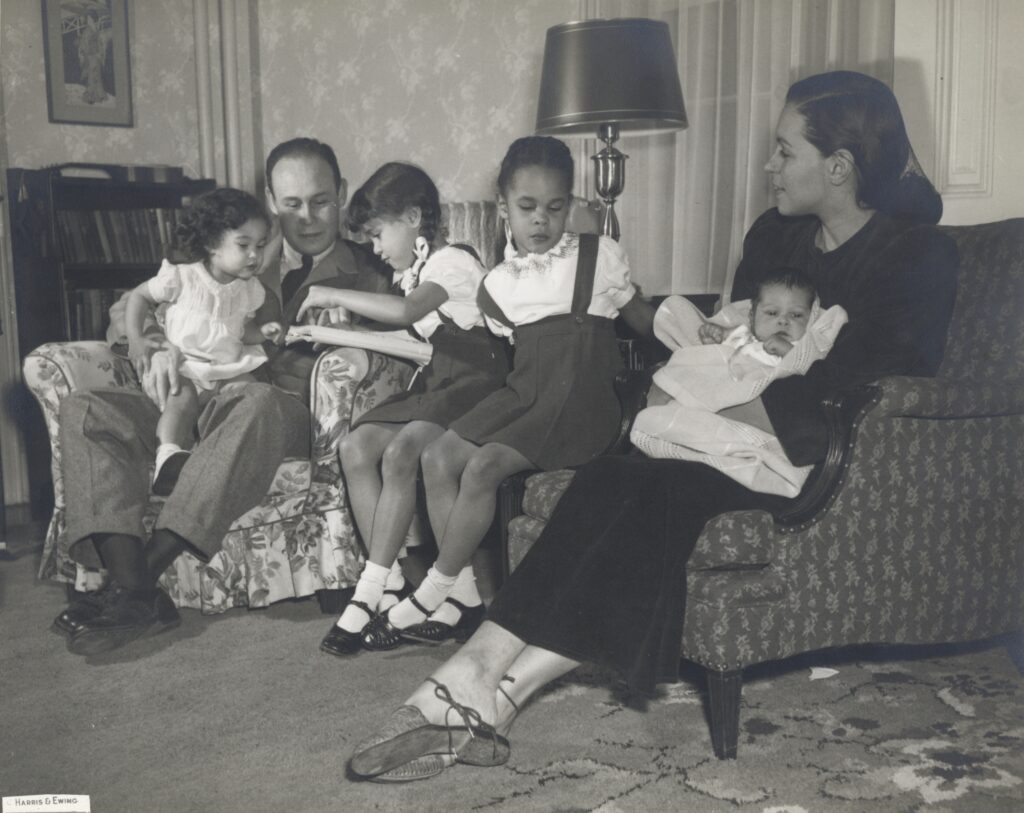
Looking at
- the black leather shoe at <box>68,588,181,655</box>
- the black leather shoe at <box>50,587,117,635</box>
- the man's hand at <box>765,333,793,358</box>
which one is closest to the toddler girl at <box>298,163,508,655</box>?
the black leather shoe at <box>68,588,181,655</box>

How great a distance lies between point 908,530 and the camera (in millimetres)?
2174

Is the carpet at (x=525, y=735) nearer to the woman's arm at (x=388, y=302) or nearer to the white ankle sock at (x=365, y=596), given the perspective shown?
the white ankle sock at (x=365, y=596)

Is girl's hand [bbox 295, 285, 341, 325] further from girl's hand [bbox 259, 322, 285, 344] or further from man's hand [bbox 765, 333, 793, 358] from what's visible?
man's hand [bbox 765, 333, 793, 358]

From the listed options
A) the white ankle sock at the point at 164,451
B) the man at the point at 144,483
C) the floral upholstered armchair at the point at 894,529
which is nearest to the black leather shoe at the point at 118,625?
the man at the point at 144,483

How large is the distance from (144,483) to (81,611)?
1.15 feet

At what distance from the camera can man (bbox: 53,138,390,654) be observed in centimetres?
271

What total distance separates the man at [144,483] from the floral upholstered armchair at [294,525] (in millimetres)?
70

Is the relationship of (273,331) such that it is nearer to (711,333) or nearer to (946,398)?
(711,333)

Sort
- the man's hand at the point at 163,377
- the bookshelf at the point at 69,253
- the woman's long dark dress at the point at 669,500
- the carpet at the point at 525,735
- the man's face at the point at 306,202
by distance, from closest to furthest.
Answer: the carpet at the point at 525,735 < the woman's long dark dress at the point at 669,500 < the man's hand at the point at 163,377 < the man's face at the point at 306,202 < the bookshelf at the point at 69,253

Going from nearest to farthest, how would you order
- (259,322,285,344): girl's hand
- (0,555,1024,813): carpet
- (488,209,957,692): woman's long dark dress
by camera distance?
(0,555,1024,813): carpet → (488,209,957,692): woman's long dark dress → (259,322,285,344): girl's hand

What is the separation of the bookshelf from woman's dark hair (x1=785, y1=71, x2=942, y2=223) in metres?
2.64

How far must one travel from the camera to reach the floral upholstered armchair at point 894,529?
2006 mm

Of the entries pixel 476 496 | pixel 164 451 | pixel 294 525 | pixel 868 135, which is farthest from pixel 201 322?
pixel 868 135

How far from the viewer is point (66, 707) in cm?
231
